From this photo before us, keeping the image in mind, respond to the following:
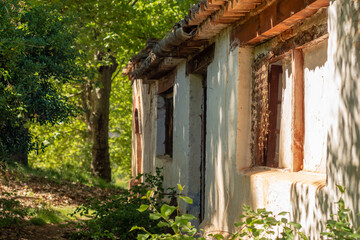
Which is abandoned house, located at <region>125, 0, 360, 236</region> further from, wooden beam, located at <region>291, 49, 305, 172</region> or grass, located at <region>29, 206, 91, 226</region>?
grass, located at <region>29, 206, 91, 226</region>

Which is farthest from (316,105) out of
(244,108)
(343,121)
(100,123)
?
(100,123)

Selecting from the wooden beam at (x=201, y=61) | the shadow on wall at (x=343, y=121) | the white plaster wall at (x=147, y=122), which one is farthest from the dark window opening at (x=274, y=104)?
the white plaster wall at (x=147, y=122)

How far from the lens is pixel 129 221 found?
7230mm

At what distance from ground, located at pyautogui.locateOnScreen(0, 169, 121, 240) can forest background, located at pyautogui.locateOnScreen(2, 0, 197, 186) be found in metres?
1.06

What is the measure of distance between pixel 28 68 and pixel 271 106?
153 inches

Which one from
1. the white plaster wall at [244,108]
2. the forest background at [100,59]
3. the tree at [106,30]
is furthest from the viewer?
the tree at [106,30]

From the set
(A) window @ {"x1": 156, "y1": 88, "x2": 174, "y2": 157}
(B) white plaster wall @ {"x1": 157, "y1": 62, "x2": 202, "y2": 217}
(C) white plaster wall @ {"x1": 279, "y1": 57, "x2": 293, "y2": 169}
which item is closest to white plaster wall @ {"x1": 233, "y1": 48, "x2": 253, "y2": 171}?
(C) white plaster wall @ {"x1": 279, "y1": 57, "x2": 293, "y2": 169}

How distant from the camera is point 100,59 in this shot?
16.2m

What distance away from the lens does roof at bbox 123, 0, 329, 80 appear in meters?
4.24

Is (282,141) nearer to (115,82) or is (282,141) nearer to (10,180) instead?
(10,180)

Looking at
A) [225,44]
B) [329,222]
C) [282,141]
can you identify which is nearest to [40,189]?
[225,44]

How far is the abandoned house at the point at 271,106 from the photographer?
10.5 feet

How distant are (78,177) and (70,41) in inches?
293

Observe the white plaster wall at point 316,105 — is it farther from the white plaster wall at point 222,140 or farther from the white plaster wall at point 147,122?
the white plaster wall at point 147,122
